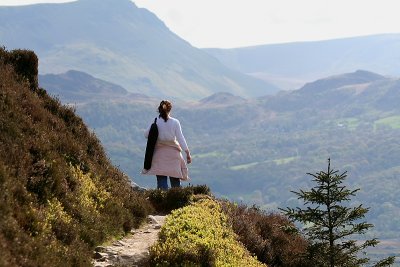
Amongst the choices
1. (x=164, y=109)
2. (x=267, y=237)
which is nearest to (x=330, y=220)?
(x=267, y=237)

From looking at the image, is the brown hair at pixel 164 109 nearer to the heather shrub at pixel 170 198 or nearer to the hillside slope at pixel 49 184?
the heather shrub at pixel 170 198

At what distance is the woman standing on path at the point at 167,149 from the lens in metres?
14.1

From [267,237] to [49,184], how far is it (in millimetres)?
5898

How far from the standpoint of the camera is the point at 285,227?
1274cm

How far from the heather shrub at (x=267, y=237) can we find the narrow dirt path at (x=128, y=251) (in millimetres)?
2144

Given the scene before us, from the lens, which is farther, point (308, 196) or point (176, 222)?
point (308, 196)

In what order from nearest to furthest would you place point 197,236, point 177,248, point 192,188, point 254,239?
point 177,248 < point 197,236 < point 254,239 < point 192,188

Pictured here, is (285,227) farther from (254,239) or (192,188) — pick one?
(192,188)

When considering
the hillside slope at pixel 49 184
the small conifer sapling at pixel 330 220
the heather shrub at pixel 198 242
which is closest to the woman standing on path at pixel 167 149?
the hillside slope at pixel 49 184

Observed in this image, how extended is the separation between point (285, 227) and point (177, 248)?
446cm

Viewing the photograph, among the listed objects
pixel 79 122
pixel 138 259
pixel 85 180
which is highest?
pixel 79 122

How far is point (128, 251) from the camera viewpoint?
9.28m

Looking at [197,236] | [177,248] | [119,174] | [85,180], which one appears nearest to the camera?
[177,248]

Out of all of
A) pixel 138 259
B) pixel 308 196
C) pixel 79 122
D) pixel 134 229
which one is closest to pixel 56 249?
pixel 138 259
